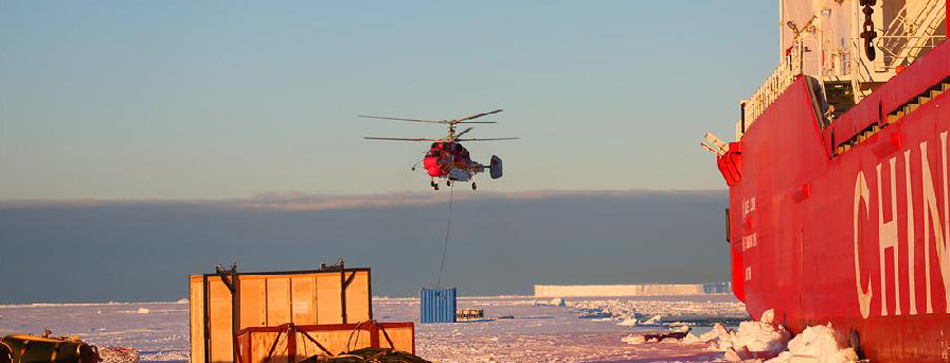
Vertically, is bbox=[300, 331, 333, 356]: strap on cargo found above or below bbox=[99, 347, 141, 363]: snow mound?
above

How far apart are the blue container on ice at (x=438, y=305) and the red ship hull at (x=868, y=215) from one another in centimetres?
2939

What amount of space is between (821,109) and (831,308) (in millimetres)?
4568

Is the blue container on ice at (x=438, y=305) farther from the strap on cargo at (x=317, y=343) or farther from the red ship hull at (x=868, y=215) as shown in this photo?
the strap on cargo at (x=317, y=343)

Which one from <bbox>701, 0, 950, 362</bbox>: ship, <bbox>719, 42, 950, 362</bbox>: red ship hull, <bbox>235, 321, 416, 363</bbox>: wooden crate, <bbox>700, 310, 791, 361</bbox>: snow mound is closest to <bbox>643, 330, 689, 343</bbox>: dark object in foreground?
<bbox>701, 0, 950, 362</bbox>: ship

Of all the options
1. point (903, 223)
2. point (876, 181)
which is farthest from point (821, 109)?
point (903, 223)

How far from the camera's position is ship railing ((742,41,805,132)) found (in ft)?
97.2

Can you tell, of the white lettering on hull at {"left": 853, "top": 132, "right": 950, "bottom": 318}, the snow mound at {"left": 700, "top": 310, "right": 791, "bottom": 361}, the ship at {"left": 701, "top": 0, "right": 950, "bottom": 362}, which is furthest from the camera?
the snow mound at {"left": 700, "top": 310, "right": 791, "bottom": 361}

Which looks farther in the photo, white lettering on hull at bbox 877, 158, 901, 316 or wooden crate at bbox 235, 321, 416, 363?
white lettering on hull at bbox 877, 158, 901, 316

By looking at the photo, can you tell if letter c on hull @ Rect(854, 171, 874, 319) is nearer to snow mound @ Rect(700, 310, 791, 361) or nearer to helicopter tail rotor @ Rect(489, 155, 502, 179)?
snow mound @ Rect(700, 310, 791, 361)

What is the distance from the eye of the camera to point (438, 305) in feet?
202

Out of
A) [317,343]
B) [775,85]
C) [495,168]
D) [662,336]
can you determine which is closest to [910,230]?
[317,343]

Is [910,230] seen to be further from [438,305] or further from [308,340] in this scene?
[438,305]

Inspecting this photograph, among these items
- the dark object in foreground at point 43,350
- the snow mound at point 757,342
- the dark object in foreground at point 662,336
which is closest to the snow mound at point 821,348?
the snow mound at point 757,342

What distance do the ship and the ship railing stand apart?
0.07 meters
